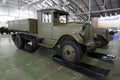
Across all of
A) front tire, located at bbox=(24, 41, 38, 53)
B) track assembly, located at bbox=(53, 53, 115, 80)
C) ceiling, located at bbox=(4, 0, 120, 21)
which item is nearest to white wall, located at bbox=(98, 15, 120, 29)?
ceiling, located at bbox=(4, 0, 120, 21)

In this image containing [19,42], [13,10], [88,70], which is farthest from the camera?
[13,10]

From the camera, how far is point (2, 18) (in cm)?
1705

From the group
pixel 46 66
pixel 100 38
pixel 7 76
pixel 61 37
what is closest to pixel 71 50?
pixel 61 37

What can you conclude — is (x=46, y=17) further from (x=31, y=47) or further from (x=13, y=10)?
(x=13, y=10)

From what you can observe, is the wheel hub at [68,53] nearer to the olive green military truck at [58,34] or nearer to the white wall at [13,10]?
the olive green military truck at [58,34]

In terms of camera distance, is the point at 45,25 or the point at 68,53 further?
the point at 45,25

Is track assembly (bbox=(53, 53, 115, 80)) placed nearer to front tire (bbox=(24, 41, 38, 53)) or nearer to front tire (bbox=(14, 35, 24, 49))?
front tire (bbox=(24, 41, 38, 53))

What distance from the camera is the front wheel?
322cm

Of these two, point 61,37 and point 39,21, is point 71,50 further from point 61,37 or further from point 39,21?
point 39,21

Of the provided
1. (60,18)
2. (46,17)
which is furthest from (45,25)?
(60,18)

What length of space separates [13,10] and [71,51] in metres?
17.9

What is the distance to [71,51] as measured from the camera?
3.40 metres

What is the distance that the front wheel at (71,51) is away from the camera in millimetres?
3221

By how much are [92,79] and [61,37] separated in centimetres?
157
